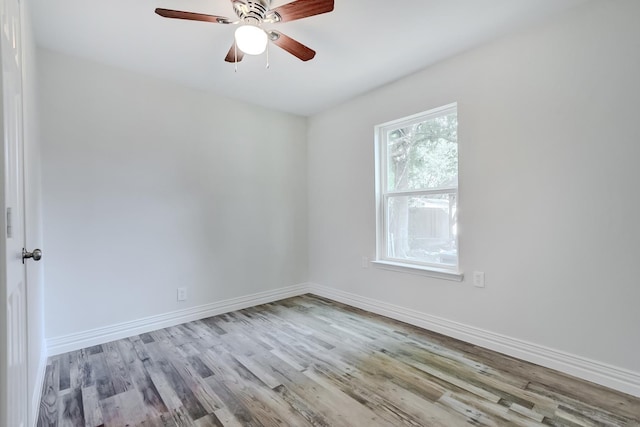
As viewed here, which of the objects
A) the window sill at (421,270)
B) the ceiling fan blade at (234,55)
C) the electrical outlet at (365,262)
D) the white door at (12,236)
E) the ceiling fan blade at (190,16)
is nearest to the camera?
the white door at (12,236)

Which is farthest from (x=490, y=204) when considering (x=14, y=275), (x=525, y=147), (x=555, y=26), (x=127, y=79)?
(x=127, y=79)

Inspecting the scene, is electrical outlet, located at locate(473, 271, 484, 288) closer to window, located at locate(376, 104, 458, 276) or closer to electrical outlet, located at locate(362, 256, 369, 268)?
window, located at locate(376, 104, 458, 276)

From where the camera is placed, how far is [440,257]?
2850 millimetres

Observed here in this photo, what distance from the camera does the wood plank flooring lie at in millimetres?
1676

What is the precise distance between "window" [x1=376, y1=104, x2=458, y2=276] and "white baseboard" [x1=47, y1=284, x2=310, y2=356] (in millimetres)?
1474

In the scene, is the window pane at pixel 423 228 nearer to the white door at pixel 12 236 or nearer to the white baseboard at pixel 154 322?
the white baseboard at pixel 154 322

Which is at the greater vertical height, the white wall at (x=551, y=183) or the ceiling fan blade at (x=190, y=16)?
the ceiling fan blade at (x=190, y=16)

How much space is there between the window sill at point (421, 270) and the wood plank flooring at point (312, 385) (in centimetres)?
53

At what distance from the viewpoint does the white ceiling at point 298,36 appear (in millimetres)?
2006

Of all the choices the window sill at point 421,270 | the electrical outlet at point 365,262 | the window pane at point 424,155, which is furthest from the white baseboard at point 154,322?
the window pane at point 424,155

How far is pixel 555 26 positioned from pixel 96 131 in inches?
144

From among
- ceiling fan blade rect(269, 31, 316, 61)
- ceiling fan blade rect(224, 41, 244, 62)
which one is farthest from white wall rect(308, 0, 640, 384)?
ceiling fan blade rect(224, 41, 244, 62)

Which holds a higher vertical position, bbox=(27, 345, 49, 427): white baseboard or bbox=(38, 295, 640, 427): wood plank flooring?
bbox=(27, 345, 49, 427): white baseboard

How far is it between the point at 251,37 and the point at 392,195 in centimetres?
206
